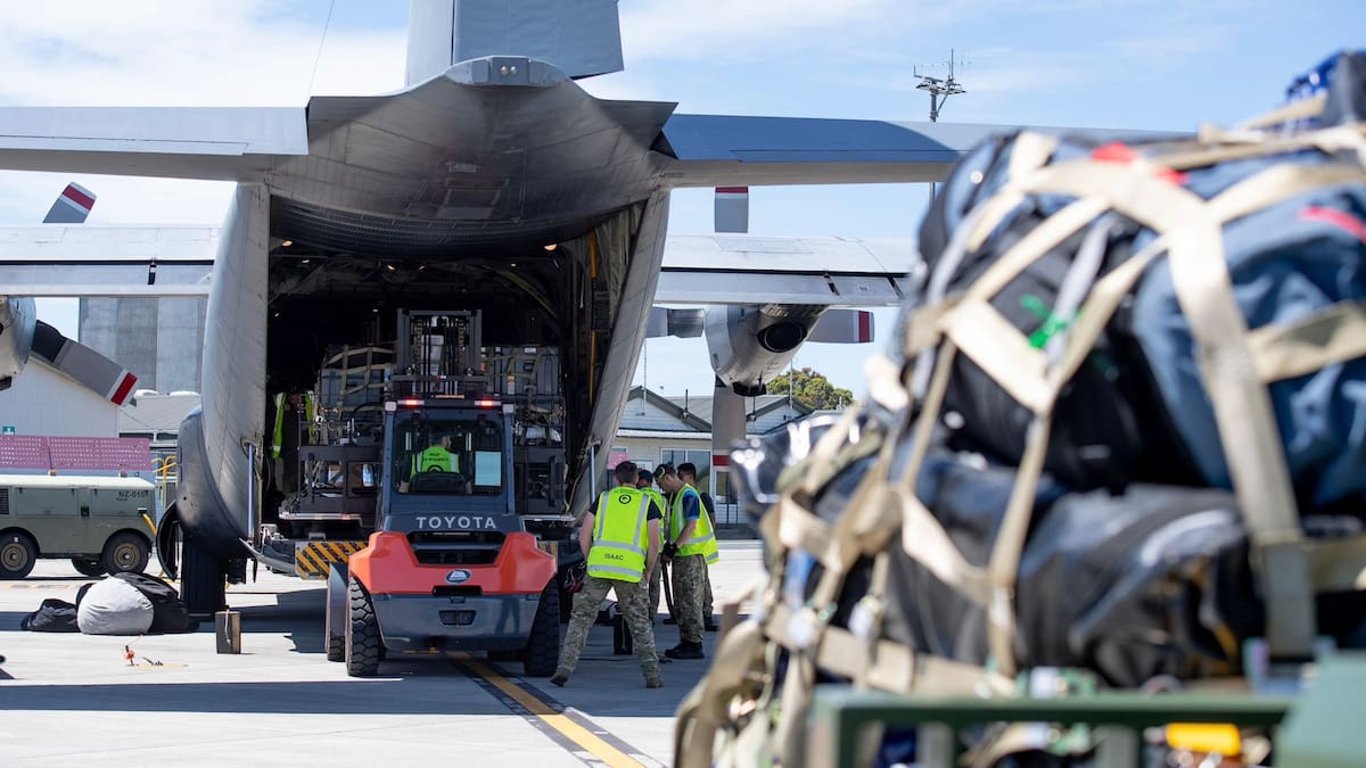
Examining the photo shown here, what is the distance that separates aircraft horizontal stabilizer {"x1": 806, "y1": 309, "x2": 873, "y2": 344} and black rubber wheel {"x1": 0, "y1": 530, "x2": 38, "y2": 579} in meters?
12.0

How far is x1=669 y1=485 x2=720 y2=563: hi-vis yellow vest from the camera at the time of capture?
12859mm

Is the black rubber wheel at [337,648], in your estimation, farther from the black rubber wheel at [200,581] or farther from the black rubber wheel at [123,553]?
the black rubber wheel at [123,553]

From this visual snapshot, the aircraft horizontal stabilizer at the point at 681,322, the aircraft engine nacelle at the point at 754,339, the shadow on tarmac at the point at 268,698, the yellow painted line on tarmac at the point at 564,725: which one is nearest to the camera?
the yellow painted line on tarmac at the point at 564,725

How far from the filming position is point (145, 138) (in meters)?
10.0

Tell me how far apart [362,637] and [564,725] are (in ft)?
8.53

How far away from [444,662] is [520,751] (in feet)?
15.8

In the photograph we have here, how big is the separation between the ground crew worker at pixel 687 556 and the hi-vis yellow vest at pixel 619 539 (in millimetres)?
2008

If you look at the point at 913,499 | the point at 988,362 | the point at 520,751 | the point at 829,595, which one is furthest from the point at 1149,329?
the point at 520,751

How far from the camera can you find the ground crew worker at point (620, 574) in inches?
416

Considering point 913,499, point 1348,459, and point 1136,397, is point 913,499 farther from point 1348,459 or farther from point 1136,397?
point 1348,459

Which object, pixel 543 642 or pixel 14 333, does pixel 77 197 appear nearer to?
pixel 14 333

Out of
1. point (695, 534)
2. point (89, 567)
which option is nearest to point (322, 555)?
point (695, 534)

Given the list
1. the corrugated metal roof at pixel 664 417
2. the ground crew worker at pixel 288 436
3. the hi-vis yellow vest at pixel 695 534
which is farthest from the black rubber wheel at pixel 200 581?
the corrugated metal roof at pixel 664 417

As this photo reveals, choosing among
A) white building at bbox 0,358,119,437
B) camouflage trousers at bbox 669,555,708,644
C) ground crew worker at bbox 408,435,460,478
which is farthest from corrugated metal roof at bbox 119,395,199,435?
camouflage trousers at bbox 669,555,708,644
